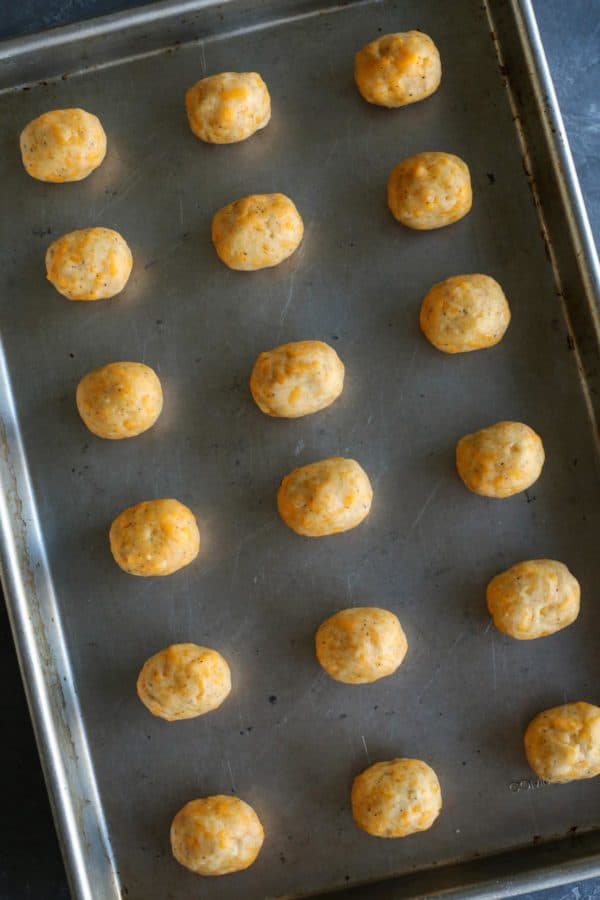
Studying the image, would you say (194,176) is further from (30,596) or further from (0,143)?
(30,596)

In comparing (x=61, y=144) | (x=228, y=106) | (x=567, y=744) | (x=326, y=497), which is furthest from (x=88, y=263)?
(x=567, y=744)

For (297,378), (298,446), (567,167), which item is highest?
(567,167)

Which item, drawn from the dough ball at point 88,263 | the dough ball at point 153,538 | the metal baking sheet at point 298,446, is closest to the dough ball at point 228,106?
the metal baking sheet at point 298,446

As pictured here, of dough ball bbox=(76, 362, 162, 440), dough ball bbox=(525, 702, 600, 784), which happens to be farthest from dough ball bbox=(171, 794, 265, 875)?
dough ball bbox=(76, 362, 162, 440)

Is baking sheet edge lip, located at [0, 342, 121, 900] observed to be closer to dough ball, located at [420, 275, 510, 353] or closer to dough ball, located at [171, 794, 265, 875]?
dough ball, located at [171, 794, 265, 875]

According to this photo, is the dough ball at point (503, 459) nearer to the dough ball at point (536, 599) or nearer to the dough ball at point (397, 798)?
the dough ball at point (536, 599)

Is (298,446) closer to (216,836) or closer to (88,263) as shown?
(88,263)
